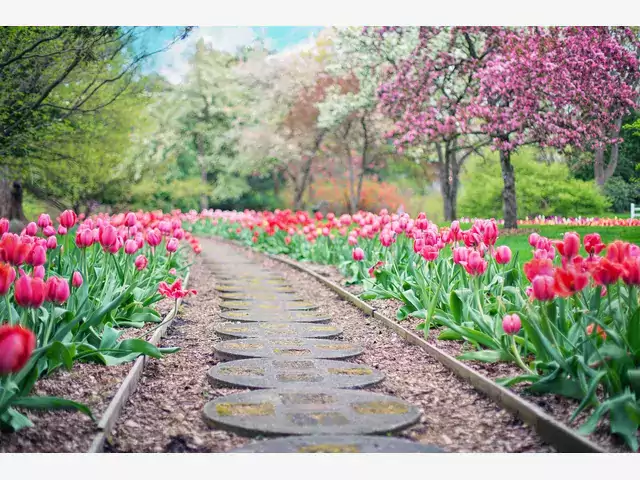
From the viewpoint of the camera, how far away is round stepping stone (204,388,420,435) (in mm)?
3252

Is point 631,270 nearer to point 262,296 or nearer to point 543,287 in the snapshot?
point 543,287

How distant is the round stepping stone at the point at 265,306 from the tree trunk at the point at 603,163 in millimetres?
3011

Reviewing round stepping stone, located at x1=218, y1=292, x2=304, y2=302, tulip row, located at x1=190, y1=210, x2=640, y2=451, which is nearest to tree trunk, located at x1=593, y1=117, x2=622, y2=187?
tulip row, located at x1=190, y1=210, x2=640, y2=451

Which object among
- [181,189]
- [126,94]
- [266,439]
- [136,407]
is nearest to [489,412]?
[266,439]

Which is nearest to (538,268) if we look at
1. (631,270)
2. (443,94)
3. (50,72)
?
(631,270)

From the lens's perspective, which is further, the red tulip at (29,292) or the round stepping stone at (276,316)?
the round stepping stone at (276,316)

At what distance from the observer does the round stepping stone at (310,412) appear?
3252 millimetres

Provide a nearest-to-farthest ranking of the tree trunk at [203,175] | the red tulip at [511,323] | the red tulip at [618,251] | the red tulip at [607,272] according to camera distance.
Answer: the red tulip at [607,272], the red tulip at [618,251], the red tulip at [511,323], the tree trunk at [203,175]

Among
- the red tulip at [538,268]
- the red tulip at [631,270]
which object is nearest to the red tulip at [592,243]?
the red tulip at [538,268]

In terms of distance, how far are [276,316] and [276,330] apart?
729mm

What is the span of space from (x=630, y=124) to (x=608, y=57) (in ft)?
2.01

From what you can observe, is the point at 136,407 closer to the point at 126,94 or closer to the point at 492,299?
the point at 492,299

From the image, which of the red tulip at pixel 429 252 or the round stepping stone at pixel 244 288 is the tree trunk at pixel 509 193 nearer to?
the red tulip at pixel 429 252

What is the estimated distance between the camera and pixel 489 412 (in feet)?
11.9
